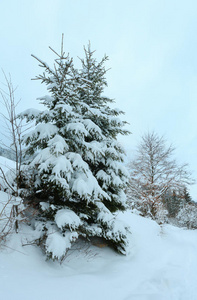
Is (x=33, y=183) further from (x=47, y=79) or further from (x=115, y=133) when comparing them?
(x=115, y=133)

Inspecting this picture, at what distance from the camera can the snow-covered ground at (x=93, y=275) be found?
96.9 inches

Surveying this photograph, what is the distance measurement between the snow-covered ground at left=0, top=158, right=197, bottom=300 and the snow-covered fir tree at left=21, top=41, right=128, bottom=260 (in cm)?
35

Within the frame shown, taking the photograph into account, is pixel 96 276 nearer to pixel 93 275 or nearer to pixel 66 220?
pixel 93 275

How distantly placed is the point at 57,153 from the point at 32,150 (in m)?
1.44

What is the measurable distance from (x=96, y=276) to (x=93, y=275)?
7 cm

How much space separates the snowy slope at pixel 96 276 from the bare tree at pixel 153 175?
6.69 meters

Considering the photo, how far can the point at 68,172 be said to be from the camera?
3.43 metres

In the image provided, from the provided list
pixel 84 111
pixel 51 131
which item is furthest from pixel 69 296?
pixel 84 111

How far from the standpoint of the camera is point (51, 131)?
3777 millimetres

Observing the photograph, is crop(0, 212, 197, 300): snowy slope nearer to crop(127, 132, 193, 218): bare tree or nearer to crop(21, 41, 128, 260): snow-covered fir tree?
crop(21, 41, 128, 260): snow-covered fir tree

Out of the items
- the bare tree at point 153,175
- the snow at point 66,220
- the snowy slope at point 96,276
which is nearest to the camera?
the snowy slope at point 96,276

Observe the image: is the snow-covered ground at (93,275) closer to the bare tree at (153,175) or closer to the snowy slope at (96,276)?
the snowy slope at (96,276)

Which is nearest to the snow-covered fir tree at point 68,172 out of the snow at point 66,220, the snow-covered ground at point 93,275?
the snow at point 66,220

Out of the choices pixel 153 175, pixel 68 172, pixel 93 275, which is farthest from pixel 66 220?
pixel 153 175
